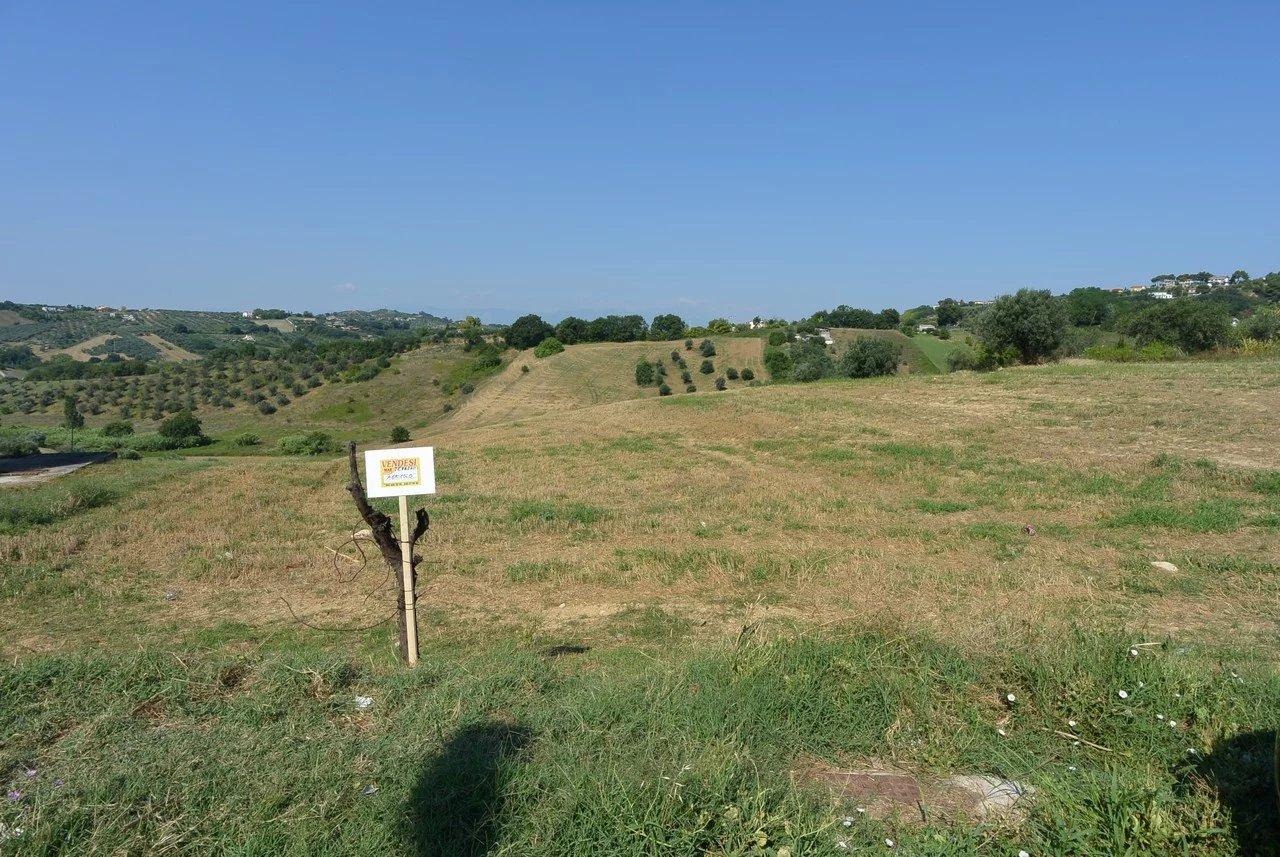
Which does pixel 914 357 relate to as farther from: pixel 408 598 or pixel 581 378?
pixel 408 598

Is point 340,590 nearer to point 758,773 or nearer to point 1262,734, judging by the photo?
point 758,773

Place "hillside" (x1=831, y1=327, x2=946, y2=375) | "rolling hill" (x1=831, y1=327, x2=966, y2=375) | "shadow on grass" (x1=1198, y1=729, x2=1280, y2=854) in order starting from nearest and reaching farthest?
"shadow on grass" (x1=1198, y1=729, x2=1280, y2=854) → "hillside" (x1=831, y1=327, x2=946, y2=375) → "rolling hill" (x1=831, y1=327, x2=966, y2=375)

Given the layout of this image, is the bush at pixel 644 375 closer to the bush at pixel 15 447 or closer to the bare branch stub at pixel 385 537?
the bush at pixel 15 447

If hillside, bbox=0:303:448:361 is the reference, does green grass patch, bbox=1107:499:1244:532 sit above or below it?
below

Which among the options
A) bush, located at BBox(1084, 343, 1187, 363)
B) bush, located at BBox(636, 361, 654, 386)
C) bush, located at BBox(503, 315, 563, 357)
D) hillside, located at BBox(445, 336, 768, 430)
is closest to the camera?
bush, located at BBox(1084, 343, 1187, 363)

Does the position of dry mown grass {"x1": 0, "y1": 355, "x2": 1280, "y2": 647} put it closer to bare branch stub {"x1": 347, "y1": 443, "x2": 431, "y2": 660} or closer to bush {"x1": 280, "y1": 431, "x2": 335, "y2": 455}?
bare branch stub {"x1": 347, "y1": 443, "x2": 431, "y2": 660}

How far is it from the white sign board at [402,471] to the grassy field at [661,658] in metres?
1.36

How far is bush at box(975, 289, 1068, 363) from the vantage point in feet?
119

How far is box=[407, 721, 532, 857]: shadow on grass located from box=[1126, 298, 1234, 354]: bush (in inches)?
1787

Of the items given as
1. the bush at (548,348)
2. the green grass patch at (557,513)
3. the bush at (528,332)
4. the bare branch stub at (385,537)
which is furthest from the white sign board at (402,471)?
the bush at (528,332)

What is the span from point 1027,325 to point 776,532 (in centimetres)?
2942

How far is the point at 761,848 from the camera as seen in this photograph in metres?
3.29

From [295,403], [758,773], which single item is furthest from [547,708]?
[295,403]

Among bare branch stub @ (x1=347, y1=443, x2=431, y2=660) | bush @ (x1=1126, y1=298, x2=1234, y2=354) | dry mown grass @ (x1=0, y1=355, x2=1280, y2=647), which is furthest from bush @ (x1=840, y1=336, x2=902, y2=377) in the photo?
bare branch stub @ (x1=347, y1=443, x2=431, y2=660)
